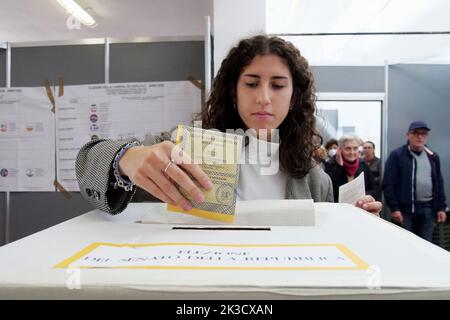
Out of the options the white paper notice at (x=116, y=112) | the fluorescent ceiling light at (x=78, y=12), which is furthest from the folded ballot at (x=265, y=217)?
the fluorescent ceiling light at (x=78, y=12)

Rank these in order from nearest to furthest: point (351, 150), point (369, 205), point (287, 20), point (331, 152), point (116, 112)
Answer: point (369, 205), point (116, 112), point (351, 150), point (331, 152), point (287, 20)

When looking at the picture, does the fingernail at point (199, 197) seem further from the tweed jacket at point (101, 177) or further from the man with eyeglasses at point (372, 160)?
the man with eyeglasses at point (372, 160)

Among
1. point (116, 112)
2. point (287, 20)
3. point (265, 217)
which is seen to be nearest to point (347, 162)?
point (116, 112)

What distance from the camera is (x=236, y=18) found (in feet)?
6.79

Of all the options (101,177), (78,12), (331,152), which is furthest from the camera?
(78,12)

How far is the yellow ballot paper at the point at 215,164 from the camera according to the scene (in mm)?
416

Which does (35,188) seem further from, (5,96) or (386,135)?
(386,135)

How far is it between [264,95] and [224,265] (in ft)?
2.07

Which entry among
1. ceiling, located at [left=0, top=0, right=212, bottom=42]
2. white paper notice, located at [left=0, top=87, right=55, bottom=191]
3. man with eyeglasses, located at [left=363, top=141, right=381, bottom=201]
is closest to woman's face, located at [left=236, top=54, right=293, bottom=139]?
white paper notice, located at [left=0, top=87, right=55, bottom=191]

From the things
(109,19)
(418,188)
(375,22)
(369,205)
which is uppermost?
(109,19)

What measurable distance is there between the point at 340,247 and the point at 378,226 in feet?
0.41

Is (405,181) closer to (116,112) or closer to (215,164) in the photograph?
(116,112)

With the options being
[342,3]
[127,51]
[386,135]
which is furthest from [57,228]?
[342,3]

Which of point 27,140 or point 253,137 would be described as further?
point 27,140
